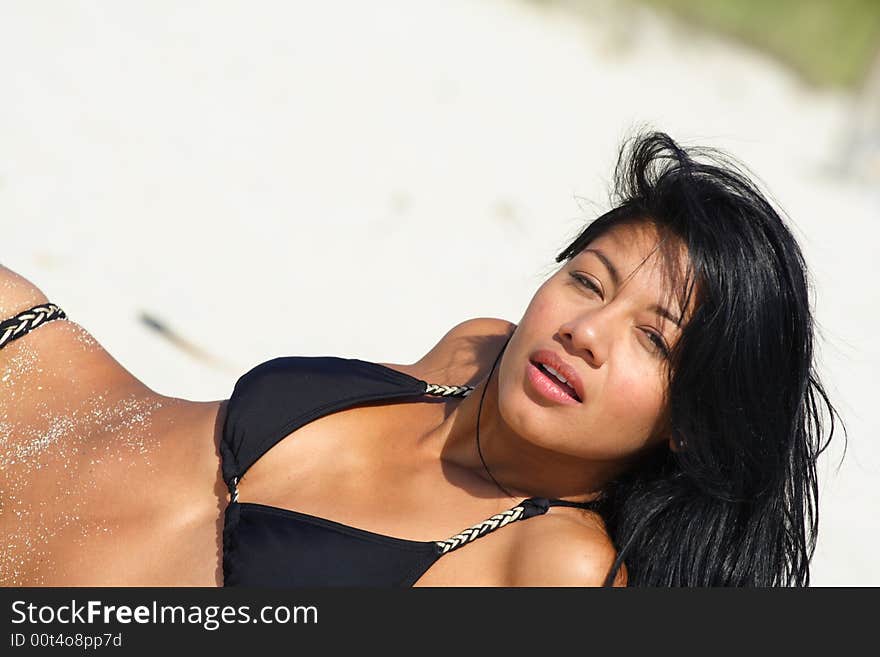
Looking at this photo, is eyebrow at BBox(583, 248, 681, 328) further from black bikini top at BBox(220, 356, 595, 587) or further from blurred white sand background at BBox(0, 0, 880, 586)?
blurred white sand background at BBox(0, 0, 880, 586)

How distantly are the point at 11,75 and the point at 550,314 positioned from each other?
332 centimetres

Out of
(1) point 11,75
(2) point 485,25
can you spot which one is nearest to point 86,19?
(1) point 11,75

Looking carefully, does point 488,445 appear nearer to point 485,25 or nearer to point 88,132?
point 88,132

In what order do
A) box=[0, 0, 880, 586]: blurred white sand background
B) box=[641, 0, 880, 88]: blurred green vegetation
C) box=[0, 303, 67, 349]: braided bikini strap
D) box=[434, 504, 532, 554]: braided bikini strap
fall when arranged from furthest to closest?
box=[641, 0, 880, 88]: blurred green vegetation, box=[0, 0, 880, 586]: blurred white sand background, box=[0, 303, 67, 349]: braided bikini strap, box=[434, 504, 532, 554]: braided bikini strap

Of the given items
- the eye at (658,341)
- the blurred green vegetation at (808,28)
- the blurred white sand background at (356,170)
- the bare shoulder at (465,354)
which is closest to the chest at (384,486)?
the bare shoulder at (465,354)

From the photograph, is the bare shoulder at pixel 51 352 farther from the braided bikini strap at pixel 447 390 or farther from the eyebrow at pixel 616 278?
the eyebrow at pixel 616 278

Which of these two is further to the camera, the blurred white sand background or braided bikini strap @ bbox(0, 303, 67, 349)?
the blurred white sand background

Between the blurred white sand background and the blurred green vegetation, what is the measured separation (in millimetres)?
324

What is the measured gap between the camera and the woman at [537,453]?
1.64 meters

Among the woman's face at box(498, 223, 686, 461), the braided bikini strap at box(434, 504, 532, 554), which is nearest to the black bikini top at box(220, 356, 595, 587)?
the braided bikini strap at box(434, 504, 532, 554)

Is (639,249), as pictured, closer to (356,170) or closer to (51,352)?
(51,352)

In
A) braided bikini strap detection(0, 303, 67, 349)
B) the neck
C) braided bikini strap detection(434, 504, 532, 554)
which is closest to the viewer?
braided bikini strap detection(434, 504, 532, 554)

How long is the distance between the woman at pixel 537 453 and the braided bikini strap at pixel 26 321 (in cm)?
12

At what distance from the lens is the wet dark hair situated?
→ 1.64 m
